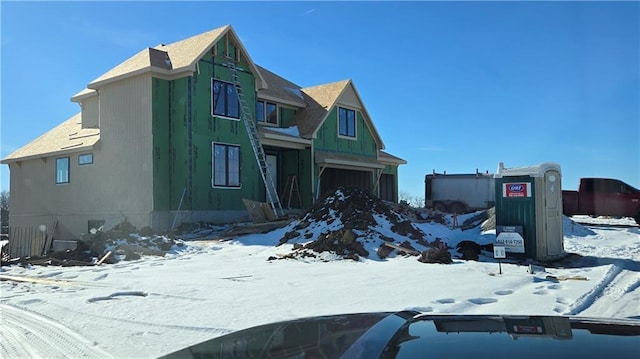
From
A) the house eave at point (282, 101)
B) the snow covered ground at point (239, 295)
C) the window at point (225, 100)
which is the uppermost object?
the house eave at point (282, 101)

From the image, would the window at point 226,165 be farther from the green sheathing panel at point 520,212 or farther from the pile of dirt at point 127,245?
the green sheathing panel at point 520,212

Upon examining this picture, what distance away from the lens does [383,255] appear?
38.9 ft

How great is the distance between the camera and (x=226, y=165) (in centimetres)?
2048

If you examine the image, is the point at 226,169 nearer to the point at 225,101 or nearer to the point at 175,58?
the point at 225,101

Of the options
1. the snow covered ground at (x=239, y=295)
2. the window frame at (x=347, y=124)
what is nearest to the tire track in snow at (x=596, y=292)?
the snow covered ground at (x=239, y=295)

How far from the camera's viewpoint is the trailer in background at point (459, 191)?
1218 inches

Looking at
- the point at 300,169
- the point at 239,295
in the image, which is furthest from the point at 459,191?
the point at 239,295

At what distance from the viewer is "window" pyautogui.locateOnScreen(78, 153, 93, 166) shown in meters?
21.9

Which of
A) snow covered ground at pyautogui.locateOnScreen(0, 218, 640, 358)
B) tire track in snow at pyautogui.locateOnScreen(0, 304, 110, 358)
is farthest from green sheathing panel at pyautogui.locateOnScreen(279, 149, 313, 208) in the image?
tire track in snow at pyautogui.locateOnScreen(0, 304, 110, 358)

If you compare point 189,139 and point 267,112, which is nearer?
point 189,139

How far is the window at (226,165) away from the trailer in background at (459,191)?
48.7 feet

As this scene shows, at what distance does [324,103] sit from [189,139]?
865cm

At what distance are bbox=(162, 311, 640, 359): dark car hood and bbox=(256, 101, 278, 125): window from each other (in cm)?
2051

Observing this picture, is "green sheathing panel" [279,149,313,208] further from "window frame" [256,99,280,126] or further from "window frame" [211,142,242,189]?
"window frame" [211,142,242,189]
